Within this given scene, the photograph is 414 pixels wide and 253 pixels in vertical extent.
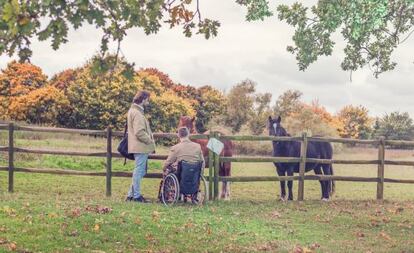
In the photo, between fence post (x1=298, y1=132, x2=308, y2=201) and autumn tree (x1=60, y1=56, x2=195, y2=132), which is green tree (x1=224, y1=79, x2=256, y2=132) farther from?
fence post (x1=298, y1=132, x2=308, y2=201)

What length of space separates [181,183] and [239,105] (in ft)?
100

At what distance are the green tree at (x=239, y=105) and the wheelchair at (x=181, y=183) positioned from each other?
97.2 ft

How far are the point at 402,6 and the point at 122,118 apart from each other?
25203mm

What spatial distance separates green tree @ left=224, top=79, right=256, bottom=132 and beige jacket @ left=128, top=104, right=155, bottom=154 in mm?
29618

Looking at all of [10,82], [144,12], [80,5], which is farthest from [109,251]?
[10,82]

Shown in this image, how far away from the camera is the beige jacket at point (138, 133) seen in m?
12.0

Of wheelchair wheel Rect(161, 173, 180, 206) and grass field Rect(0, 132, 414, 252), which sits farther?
wheelchair wheel Rect(161, 173, 180, 206)

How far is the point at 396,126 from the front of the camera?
2157 inches

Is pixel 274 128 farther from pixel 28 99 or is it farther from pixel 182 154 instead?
pixel 28 99

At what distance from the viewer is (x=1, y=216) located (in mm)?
9688

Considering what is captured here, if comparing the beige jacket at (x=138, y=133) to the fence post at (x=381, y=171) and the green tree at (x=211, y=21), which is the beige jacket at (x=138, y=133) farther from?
the fence post at (x=381, y=171)

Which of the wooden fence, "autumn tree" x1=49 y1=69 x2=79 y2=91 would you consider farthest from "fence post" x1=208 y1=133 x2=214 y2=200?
"autumn tree" x1=49 y1=69 x2=79 y2=91

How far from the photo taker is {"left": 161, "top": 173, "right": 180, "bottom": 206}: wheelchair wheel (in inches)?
468

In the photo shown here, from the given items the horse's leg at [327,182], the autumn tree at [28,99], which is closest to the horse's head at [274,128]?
the horse's leg at [327,182]
